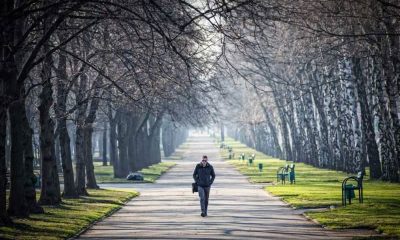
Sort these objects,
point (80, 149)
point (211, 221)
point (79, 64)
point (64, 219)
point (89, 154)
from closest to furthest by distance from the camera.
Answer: point (211, 221) → point (64, 219) → point (79, 64) → point (80, 149) → point (89, 154)

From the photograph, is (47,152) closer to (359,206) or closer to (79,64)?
(79,64)

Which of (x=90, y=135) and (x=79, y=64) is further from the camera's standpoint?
(x=90, y=135)

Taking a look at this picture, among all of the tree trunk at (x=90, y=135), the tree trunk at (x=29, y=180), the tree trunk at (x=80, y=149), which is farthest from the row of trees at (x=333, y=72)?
the tree trunk at (x=90, y=135)

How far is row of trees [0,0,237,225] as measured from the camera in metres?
16.7

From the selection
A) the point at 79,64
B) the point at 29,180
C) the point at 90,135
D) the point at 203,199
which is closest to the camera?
the point at 203,199

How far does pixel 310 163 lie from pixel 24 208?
51764 millimetres

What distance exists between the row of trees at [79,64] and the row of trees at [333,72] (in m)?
1.47

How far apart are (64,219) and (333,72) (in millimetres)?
34687

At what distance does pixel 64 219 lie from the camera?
910 inches

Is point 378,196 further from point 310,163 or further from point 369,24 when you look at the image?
point 310,163

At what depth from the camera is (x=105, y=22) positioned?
68.6ft

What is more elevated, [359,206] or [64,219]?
[64,219]

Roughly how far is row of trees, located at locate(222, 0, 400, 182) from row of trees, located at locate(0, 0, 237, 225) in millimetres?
1474

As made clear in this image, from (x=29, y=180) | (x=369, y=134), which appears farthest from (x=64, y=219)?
(x=369, y=134)
